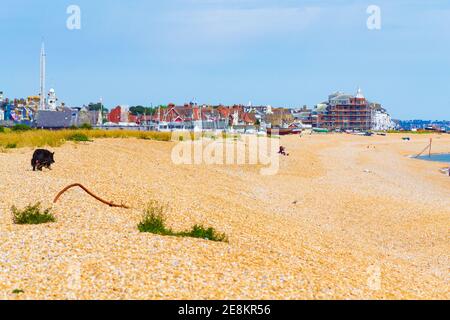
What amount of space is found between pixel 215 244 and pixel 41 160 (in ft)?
38.7

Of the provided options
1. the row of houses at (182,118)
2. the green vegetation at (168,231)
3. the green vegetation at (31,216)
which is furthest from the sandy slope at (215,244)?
the row of houses at (182,118)

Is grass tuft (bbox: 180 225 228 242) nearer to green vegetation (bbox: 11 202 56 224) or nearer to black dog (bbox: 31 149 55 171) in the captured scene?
green vegetation (bbox: 11 202 56 224)

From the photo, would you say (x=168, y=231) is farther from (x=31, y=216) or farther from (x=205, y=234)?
(x=31, y=216)

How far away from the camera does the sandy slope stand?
357 inches

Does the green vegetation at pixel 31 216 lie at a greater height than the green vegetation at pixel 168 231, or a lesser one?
greater

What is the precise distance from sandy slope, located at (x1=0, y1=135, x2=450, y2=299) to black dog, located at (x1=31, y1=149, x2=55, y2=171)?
562 millimetres

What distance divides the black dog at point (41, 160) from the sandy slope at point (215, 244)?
0.56 metres

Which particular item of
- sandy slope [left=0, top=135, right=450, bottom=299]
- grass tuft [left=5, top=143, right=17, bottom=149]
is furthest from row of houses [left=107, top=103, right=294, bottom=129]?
sandy slope [left=0, top=135, right=450, bottom=299]

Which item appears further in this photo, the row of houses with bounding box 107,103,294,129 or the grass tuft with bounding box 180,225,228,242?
the row of houses with bounding box 107,103,294,129

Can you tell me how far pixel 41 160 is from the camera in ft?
71.2

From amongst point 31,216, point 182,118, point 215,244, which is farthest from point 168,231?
point 182,118

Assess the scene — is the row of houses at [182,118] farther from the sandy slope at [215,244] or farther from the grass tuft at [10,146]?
the sandy slope at [215,244]

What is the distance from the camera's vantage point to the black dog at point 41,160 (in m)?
21.5

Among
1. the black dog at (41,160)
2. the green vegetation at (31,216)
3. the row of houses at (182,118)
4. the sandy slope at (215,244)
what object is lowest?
the sandy slope at (215,244)
